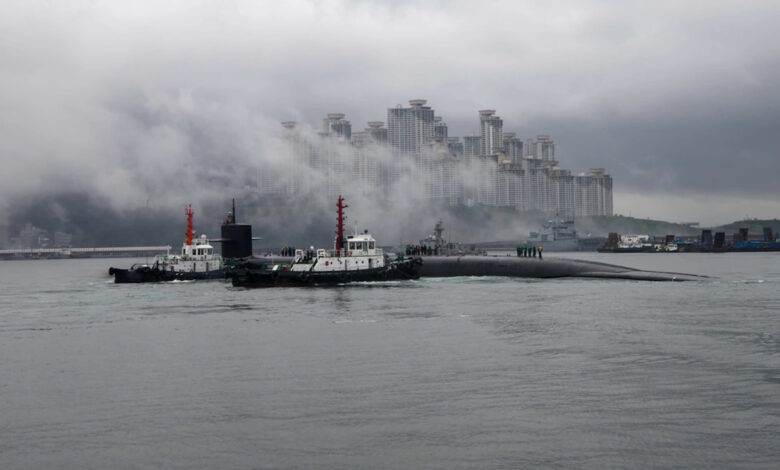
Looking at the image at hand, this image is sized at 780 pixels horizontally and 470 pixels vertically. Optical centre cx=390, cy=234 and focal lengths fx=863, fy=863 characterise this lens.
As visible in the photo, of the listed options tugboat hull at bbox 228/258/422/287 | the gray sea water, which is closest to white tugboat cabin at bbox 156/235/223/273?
tugboat hull at bbox 228/258/422/287

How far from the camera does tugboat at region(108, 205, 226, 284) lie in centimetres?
7431

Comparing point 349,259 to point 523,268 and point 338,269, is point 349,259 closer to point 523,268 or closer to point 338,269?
point 338,269

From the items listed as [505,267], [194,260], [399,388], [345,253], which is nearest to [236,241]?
[194,260]

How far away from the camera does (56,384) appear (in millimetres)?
25203

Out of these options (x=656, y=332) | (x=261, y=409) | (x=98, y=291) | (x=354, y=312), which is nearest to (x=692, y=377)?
(x=656, y=332)

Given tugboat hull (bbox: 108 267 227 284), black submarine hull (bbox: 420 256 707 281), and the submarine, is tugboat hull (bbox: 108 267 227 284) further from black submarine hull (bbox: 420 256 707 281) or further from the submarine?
black submarine hull (bbox: 420 256 707 281)

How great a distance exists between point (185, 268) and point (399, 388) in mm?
54737

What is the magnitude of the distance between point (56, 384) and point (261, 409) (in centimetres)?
775

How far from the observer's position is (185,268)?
75.1 m

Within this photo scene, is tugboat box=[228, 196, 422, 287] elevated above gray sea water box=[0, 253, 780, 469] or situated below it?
above

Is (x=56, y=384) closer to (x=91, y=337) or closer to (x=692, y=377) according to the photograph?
(x=91, y=337)

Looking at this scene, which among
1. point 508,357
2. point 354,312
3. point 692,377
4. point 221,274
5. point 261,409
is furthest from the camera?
point 221,274

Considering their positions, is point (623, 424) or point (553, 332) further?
point (553, 332)

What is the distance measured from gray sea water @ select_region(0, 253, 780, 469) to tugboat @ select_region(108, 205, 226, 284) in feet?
94.0
